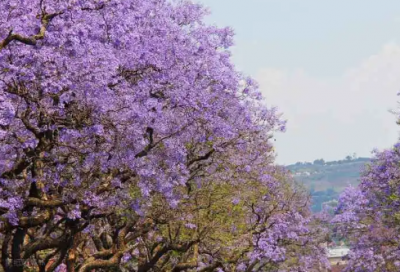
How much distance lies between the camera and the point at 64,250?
21547 mm

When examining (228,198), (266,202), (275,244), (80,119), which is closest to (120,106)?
(80,119)

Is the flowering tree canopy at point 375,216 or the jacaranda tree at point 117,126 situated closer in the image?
the jacaranda tree at point 117,126

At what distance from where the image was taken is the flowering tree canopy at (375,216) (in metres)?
36.7

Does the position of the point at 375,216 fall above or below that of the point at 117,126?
below

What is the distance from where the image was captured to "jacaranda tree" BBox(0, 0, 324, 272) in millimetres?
17484

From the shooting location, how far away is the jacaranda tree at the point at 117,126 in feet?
57.4

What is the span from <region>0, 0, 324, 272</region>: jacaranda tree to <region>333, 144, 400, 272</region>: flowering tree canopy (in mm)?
10511

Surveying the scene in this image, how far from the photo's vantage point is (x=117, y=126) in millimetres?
19469

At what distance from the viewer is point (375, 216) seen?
1593 inches

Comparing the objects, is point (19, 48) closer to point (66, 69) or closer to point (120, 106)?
point (66, 69)

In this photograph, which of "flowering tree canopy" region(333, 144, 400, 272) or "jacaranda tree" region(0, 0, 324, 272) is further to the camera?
"flowering tree canopy" region(333, 144, 400, 272)

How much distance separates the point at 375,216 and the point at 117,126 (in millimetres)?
24424

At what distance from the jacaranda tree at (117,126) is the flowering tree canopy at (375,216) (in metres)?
10.5

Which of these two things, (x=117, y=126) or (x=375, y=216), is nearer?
(x=117, y=126)
